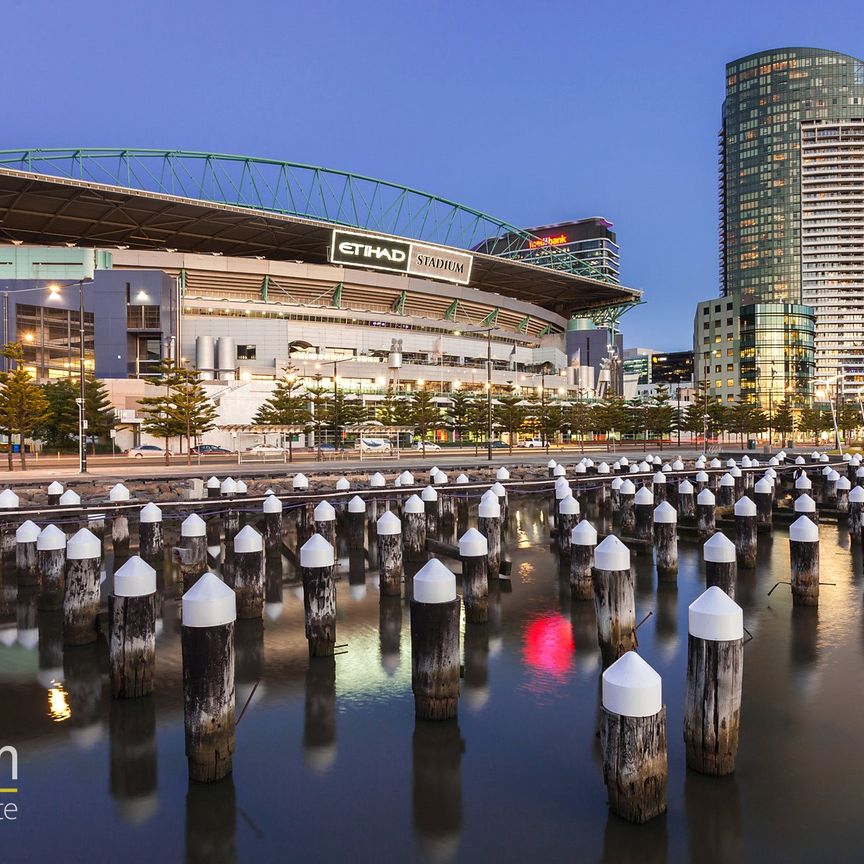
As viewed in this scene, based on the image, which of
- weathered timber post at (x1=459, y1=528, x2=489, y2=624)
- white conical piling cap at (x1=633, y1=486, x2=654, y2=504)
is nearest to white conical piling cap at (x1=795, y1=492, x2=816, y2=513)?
white conical piling cap at (x1=633, y1=486, x2=654, y2=504)

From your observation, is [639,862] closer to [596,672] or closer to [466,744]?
[466,744]

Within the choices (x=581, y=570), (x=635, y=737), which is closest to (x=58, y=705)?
(x=635, y=737)

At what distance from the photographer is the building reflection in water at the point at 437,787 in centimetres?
786

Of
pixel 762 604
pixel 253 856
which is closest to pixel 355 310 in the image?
pixel 762 604

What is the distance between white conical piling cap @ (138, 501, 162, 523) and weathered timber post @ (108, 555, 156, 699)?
9.66 meters

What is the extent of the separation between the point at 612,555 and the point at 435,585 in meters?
4.00

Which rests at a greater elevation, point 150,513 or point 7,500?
point 7,500

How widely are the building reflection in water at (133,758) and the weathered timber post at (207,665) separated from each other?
87 centimetres

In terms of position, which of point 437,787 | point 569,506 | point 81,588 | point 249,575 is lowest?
point 437,787

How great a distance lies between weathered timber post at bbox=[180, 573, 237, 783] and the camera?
842 centimetres

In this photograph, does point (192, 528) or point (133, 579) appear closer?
point (133, 579)

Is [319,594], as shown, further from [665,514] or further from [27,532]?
[27,532]

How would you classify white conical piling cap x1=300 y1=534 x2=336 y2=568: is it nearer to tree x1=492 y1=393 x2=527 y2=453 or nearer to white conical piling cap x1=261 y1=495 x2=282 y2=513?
white conical piling cap x1=261 y1=495 x2=282 y2=513

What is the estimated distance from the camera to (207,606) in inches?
331
